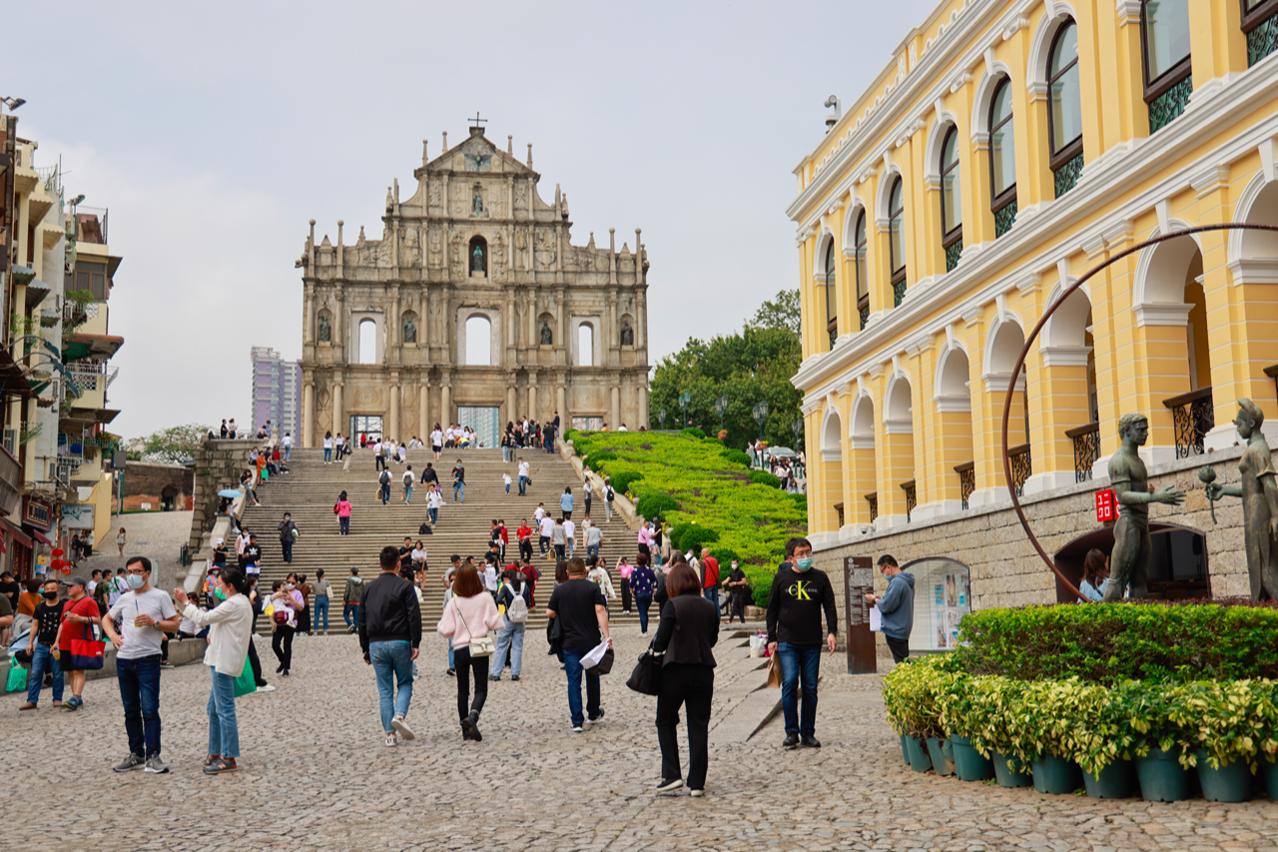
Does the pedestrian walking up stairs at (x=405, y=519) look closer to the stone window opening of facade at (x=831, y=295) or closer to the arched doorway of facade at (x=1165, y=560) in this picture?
the stone window opening of facade at (x=831, y=295)

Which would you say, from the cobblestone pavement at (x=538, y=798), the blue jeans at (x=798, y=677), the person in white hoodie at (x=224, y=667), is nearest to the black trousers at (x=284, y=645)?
the cobblestone pavement at (x=538, y=798)

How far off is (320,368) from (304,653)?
43349 mm

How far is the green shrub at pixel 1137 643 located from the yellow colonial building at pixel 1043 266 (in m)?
4.76

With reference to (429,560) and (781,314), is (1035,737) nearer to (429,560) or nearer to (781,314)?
(429,560)

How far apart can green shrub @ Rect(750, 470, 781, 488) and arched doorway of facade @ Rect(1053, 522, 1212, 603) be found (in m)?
29.4

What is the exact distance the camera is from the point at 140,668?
10359 millimetres

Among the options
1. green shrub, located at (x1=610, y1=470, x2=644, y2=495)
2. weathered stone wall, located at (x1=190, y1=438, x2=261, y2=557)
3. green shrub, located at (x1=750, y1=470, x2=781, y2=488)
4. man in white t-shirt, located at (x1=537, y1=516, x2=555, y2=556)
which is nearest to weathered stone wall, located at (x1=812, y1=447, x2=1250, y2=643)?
man in white t-shirt, located at (x1=537, y1=516, x2=555, y2=556)

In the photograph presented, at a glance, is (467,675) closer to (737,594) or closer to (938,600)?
(938,600)

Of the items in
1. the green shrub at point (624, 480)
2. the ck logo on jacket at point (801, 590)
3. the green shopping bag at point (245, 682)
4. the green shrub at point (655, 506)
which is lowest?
the green shopping bag at point (245, 682)

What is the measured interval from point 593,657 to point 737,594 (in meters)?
14.6

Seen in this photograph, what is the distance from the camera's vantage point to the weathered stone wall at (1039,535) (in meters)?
12.6

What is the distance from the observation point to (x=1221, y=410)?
1369cm

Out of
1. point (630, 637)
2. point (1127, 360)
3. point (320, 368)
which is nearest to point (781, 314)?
point (320, 368)

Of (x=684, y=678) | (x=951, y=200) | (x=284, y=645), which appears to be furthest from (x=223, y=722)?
(x=951, y=200)
